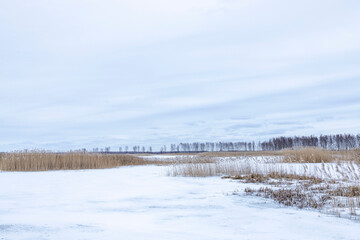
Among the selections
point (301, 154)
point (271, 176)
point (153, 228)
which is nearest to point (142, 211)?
point (153, 228)

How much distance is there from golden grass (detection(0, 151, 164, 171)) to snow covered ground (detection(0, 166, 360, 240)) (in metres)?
9.89

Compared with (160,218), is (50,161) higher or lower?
higher

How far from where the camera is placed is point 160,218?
5496mm

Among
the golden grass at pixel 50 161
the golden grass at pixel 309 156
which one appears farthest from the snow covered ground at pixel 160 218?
the golden grass at pixel 309 156

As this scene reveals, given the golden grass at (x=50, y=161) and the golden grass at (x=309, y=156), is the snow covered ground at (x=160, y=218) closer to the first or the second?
the golden grass at (x=50, y=161)

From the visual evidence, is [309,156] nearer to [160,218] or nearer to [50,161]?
[160,218]

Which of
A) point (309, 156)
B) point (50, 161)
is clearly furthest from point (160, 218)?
point (50, 161)

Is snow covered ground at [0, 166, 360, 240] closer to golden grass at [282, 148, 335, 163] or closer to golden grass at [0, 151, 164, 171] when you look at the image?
golden grass at [0, 151, 164, 171]

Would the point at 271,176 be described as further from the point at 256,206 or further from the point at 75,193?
the point at 75,193

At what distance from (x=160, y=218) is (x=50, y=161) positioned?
14439mm

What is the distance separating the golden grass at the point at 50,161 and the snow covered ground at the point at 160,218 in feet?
32.4

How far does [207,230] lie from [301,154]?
47.9 ft

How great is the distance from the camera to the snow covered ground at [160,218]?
439 centimetres

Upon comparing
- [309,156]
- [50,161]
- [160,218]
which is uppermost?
[50,161]
